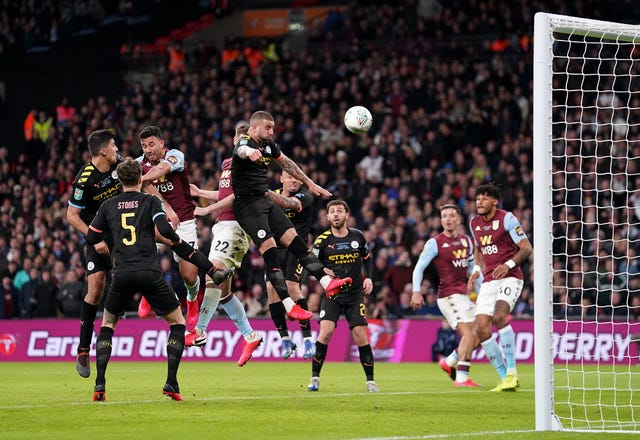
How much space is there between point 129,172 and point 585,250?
45.1 feet

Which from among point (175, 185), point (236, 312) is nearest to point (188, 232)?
point (175, 185)

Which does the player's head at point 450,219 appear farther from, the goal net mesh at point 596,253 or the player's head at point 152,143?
the player's head at point 152,143

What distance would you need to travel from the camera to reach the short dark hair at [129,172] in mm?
11859

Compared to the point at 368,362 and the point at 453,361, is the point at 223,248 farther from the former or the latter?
the point at 453,361

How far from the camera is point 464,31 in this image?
1258 inches

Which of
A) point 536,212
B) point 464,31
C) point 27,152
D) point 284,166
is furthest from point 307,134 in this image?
point 536,212

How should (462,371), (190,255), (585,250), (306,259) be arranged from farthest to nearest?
1. (585,250)
2. (462,371)
3. (306,259)
4. (190,255)

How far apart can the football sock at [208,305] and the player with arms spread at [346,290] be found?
4.62ft

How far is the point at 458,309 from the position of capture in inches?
649

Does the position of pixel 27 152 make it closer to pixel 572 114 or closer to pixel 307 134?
pixel 307 134

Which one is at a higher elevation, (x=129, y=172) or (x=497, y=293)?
(x=129, y=172)

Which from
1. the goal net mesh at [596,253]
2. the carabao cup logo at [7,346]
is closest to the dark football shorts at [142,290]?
the goal net mesh at [596,253]

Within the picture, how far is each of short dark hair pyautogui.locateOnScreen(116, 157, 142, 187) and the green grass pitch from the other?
232cm

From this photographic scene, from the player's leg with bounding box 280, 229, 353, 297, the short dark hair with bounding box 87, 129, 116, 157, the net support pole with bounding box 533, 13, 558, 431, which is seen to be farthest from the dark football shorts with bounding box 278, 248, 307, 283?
the net support pole with bounding box 533, 13, 558, 431
